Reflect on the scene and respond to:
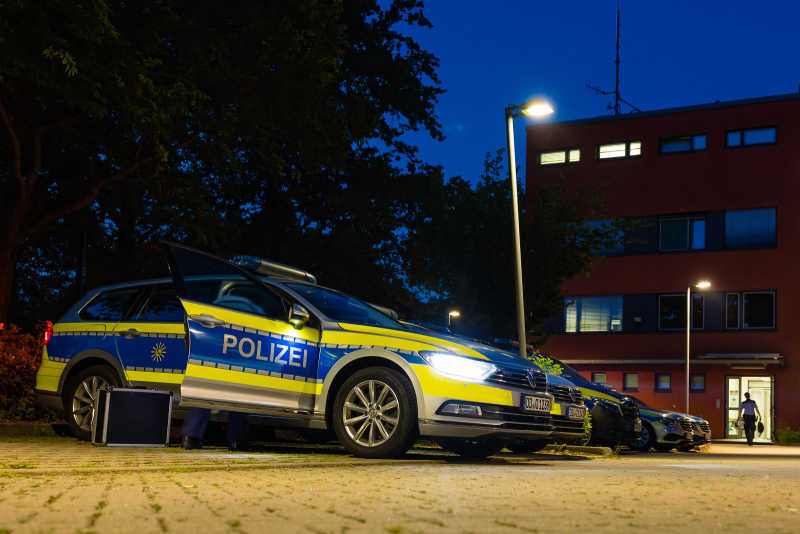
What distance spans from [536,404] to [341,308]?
2.27m

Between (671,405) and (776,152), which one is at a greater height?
(776,152)

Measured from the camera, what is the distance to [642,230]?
138 ft

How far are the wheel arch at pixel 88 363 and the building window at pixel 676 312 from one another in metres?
32.2

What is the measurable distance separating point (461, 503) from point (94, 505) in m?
2.16

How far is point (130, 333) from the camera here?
1185cm

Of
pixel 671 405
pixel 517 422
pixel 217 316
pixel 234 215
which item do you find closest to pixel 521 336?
pixel 517 422

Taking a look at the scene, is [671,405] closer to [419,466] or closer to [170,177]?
[170,177]

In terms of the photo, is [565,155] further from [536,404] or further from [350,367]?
[350,367]

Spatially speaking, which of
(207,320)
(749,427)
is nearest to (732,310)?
(749,427)

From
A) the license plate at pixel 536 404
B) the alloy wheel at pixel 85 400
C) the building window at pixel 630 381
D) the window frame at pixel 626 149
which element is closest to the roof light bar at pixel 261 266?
the alloy wheel at pixel 85 400

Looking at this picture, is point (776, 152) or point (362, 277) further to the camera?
point (776, 152)

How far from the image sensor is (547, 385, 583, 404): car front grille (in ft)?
38.1

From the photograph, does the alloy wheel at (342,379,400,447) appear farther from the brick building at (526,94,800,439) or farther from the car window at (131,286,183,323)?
the brick building at (526,94,800,439)

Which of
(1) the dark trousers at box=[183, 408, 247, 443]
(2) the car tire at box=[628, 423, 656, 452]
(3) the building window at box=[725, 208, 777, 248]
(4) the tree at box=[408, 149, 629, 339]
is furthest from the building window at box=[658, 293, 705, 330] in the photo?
(1) the dark trousers at box=[183, 408, 247, 443]
